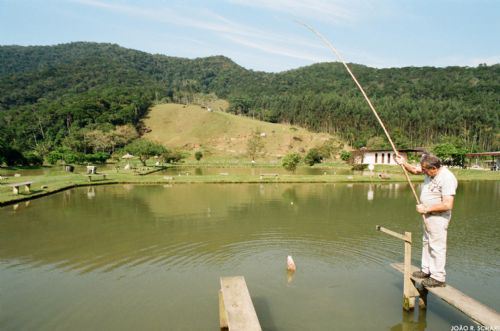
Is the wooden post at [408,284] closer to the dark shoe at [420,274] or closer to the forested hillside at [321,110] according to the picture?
the dark shoe at [420,274]

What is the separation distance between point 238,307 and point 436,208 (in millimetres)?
4156

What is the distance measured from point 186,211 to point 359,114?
11392 cm

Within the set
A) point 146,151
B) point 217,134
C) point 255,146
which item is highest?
point 217,134

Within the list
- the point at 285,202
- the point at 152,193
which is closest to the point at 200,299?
the point at 285,202

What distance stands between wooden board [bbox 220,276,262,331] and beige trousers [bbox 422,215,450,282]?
377 cm

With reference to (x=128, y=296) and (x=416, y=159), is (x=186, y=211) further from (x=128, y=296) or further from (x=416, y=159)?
(x=416, y=159)

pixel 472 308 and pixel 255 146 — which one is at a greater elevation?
pixel 255 146

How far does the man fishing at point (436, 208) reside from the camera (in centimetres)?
712

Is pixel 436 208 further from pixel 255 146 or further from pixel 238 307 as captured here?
pixel 255 146

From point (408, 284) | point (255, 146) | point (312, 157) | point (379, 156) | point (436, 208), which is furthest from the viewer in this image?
point (255, 146)

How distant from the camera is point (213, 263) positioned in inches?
485

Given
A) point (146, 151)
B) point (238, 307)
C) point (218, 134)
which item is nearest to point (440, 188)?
point (238, 307)

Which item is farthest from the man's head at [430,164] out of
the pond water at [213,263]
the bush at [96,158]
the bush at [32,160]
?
the bush at [96,158]

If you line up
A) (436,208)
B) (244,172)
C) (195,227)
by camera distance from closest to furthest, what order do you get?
(436,208)
(195,227)
(244,172)
